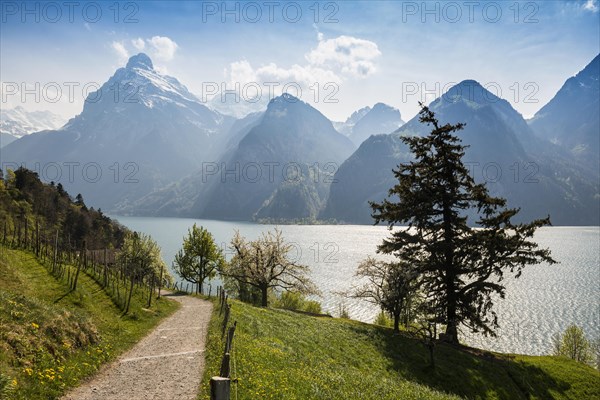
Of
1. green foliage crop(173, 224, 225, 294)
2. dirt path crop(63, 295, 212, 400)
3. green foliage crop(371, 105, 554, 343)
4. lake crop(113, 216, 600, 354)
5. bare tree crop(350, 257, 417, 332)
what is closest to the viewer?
dirt path crop(63, 295, 212, 400)

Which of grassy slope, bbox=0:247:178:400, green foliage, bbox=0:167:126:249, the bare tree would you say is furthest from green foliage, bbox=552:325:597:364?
green foliage, bbox=0:167:126:249

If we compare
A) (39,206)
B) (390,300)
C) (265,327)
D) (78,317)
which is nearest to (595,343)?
(390,300)

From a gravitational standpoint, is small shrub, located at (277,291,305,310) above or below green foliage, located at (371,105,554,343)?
below

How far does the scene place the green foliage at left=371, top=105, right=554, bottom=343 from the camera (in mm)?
37594

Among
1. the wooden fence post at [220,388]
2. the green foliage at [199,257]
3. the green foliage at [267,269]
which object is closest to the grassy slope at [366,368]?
the wooden fence post at [220,388]

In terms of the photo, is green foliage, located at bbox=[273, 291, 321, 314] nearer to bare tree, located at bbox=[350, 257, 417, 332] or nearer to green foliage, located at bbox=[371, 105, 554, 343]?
bare tree, located at bbox=[350, 257, 417, 332]

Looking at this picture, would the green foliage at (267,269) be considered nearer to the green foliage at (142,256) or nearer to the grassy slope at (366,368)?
the grassy slope at (366,368)

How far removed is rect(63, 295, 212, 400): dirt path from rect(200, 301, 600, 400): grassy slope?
3.22 ft

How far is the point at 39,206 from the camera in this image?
120438 mm

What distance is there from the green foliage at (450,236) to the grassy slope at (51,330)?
97.2ft

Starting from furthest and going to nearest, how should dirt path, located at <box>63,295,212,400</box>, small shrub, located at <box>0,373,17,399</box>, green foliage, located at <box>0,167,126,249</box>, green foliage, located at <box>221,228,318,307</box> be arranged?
green foliage, located at <box>0,167,126,249</box>
green foliage, located at <box>221,228,318,307</box>
dirt path, located at <box>63,295,212,400</box>
small shrub, located at <box>0,373,17,399</box>

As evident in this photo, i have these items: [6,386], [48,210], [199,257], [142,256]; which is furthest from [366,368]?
[48,210]

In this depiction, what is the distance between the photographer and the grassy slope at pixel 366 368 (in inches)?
694

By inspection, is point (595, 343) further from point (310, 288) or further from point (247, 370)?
point (247, 370)
